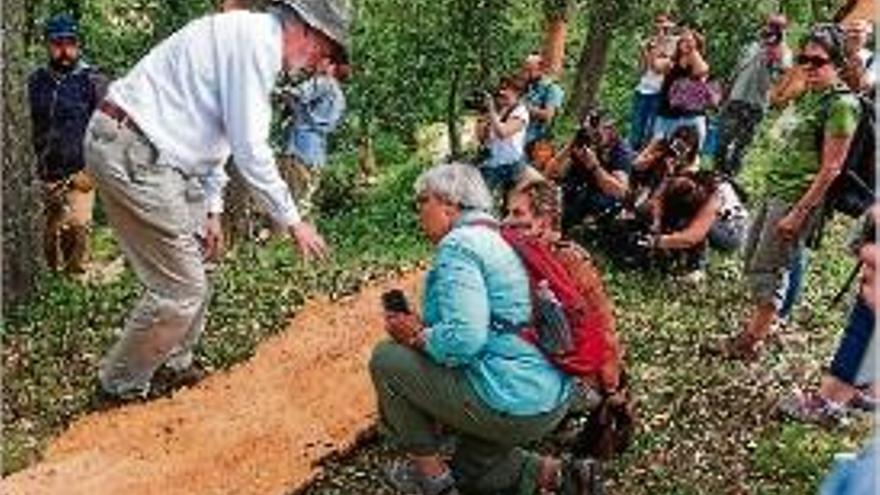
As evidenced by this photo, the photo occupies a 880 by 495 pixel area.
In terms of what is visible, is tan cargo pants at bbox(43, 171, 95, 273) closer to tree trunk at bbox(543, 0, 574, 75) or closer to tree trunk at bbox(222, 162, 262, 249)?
tree trunk at bbox(222, 162, 262, 249)

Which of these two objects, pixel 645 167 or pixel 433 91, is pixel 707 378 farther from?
pixel 433 91

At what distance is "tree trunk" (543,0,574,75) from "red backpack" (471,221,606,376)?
1361 cm

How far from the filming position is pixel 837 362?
688 cm

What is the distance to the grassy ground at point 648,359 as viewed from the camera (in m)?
6.86

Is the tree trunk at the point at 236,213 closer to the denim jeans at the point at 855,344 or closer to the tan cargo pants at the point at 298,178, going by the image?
the tan cargo pants at the point at 298,178

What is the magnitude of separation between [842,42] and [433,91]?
1031 centimetres

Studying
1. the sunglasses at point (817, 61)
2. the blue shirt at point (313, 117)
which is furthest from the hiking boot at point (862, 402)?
the blue shirt at point (313, 117)

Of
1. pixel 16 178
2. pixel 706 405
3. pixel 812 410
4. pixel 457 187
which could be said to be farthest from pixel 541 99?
pixel 457 187

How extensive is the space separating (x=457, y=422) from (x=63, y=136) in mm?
5162

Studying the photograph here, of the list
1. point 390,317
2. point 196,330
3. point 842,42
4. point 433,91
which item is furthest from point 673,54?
point 390,317

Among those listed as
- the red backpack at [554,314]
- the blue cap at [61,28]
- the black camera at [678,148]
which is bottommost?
the black camera at [678,148]

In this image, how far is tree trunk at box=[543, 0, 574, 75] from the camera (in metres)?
19.5

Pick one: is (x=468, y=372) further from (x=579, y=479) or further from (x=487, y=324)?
(x=579, y=479)

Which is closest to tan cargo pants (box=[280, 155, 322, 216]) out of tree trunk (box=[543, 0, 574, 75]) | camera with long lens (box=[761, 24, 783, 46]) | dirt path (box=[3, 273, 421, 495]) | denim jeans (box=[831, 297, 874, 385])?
camera with long lens (box=[761, 24, 783, 46])
